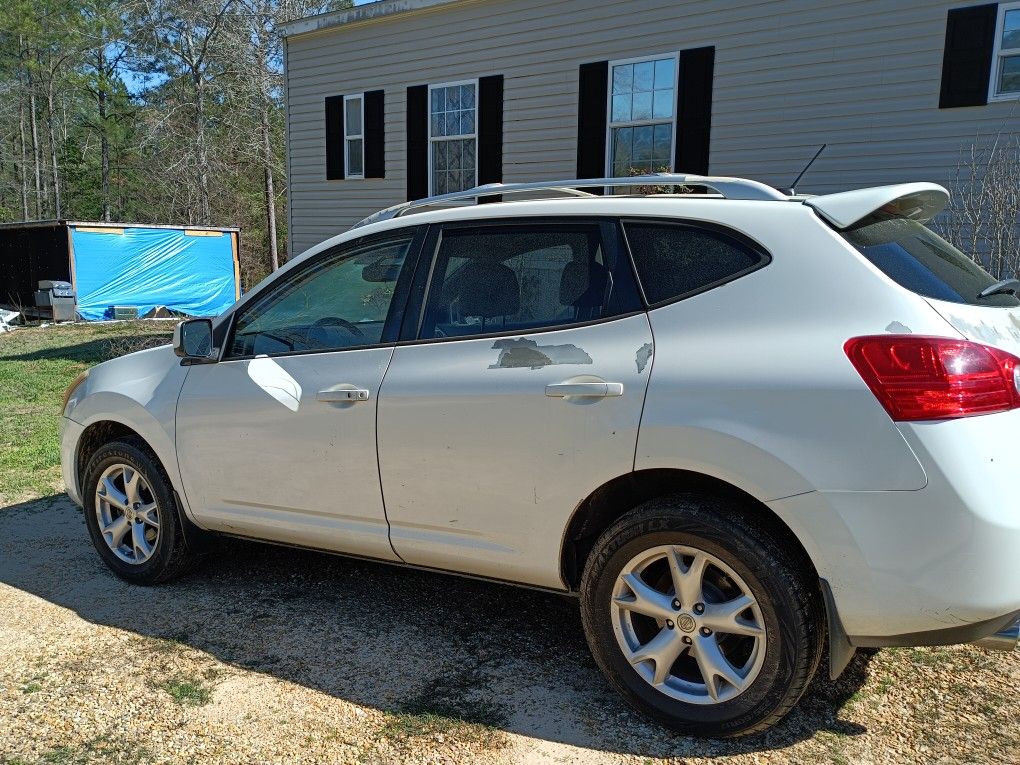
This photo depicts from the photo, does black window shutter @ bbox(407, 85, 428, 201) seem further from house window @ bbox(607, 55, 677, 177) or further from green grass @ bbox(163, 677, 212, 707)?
green grass @ bbox(163, 677, 212, 707)

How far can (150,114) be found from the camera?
31766 millimetres

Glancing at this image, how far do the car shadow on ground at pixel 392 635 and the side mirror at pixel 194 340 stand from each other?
104cm

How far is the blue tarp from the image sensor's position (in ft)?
61.1

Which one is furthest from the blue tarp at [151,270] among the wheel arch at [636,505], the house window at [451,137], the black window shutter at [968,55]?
the wheel arch at [636,505]

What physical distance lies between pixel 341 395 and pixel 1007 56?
854 cm

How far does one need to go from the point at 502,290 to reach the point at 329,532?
4.06 ft

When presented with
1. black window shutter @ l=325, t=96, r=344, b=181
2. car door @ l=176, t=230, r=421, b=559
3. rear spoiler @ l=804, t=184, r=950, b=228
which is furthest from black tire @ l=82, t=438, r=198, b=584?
black window shutter @ l=325, t=96, r=344, b=181

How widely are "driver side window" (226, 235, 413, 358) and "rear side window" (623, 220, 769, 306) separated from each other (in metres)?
1.04

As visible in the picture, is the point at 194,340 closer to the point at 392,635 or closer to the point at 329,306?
the point at 329,306

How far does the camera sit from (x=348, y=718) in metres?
2.90

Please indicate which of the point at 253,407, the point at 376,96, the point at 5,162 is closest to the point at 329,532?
the point at 253,407

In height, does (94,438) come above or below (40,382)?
above

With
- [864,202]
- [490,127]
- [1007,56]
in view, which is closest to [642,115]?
[490,127]

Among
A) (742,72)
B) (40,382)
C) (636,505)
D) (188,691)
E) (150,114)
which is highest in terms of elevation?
(150,114)
